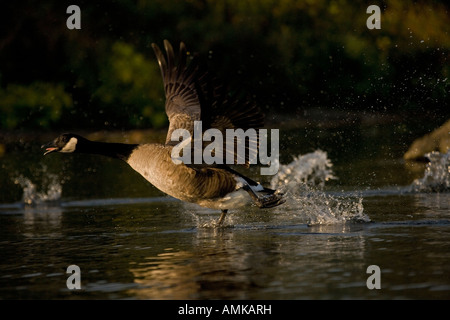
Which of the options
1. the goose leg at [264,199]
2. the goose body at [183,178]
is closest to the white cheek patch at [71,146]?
the goose body at [183,178]

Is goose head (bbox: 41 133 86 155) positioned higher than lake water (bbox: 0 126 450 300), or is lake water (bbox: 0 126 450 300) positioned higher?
goose head (bbox: 41 133 86 155)

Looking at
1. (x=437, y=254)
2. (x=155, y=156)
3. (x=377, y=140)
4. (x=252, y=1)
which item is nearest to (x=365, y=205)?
(x=155, y=156)

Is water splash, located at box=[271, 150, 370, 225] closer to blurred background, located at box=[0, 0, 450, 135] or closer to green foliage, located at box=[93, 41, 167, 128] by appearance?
green foliage, located at box=[93, 41, 167, 128]

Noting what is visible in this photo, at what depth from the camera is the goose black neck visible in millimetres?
11727

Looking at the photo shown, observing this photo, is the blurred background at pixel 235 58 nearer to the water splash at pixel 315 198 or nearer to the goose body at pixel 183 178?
the water splash at pixel 315 198

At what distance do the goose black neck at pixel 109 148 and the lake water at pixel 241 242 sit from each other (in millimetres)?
1013

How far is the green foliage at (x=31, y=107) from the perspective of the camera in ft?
121

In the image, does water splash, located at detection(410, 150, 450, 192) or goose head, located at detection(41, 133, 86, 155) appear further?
water splash, located at detection(410, 150, 450, 192)

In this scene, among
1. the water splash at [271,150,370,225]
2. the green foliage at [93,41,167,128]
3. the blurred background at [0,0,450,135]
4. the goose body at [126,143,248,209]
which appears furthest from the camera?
the blurred background at [0,0,450,135]

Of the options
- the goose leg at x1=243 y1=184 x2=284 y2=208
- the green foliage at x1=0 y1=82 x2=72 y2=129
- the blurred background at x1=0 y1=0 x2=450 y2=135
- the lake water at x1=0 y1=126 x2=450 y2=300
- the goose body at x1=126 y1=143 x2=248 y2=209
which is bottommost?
the lake water at x1=0 y1=126 x2=450 y2=300

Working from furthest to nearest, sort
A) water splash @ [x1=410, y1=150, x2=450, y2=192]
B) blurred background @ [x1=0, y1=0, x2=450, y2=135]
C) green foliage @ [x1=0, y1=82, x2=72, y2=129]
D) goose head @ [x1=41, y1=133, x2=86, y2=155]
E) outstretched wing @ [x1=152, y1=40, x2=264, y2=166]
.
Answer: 1. blurred background @ [x1=0, y1=0, x2=450, y2=135]
2. green foliage @ [x1=0, y1=82, x2=72, y2=129]
3. water splash @ [x1=410, y1=150, x2=450, y2=192]
4. goose head @ [x1=41, y1=133, x2=86, y2=155]
5. outstretched wing @ [x1=152, y1=40, x2=264, y2=166]

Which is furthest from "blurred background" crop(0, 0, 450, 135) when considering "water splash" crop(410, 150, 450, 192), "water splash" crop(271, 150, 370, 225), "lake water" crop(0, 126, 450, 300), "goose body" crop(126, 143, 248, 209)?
"goose body" crop(126, 143, 248, 209)

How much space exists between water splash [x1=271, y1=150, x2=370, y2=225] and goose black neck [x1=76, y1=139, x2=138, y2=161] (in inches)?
85.4
